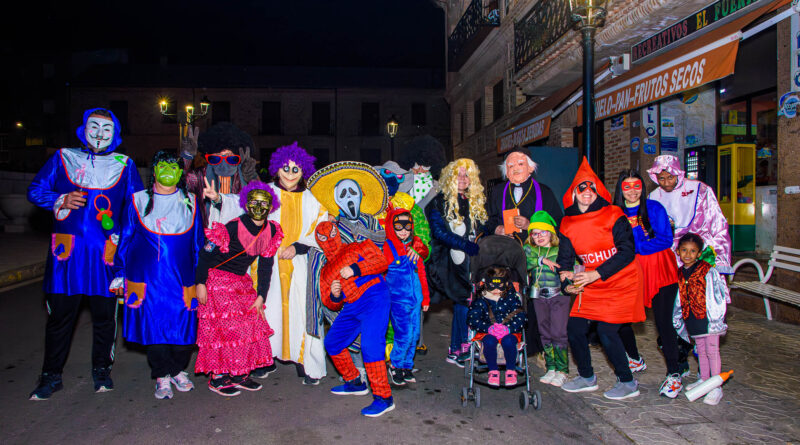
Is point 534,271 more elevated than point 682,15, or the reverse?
point 682,15

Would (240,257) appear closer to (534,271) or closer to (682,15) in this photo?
(534,271)

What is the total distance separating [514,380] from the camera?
4238 mm

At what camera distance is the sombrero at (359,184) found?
4719mm

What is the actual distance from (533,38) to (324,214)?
1045 centimetres

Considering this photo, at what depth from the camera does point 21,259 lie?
480 inches

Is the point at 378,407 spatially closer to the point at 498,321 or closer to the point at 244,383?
the point at 498,321

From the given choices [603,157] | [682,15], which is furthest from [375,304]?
[603,157]

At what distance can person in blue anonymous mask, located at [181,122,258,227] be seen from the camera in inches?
196

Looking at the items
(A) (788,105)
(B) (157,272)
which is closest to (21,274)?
(B) (157,272)

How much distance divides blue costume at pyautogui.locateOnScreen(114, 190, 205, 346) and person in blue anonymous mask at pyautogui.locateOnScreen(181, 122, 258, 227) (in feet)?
1.37

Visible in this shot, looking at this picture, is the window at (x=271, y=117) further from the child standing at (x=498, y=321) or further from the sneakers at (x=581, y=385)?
the sneakers at (x=581, y=385)

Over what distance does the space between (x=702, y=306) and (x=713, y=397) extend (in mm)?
714

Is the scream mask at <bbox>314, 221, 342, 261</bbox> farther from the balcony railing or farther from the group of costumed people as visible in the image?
the balcony railing

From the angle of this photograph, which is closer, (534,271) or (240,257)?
(240,257)
